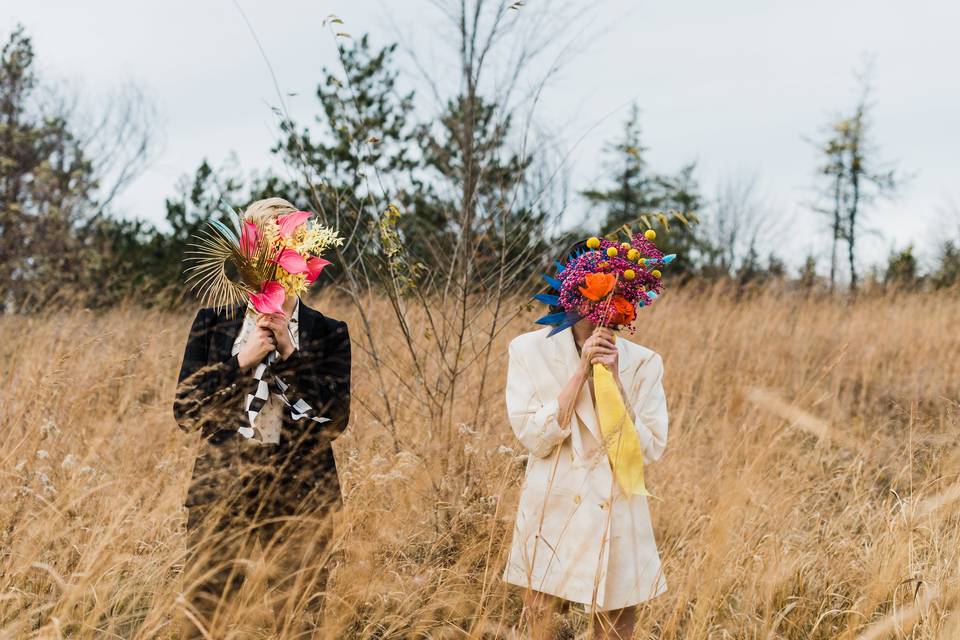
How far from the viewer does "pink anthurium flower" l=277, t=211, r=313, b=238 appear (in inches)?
93.9

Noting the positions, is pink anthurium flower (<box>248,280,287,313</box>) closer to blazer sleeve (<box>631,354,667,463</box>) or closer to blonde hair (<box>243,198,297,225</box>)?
blonde hair (<box>243,198,297,225</box>)

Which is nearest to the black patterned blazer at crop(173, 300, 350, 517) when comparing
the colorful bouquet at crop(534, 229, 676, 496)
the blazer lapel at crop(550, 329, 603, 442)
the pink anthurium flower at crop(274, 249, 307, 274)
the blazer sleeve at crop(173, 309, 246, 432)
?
the blazer sleeve at crop(173, 309, 246, 432)

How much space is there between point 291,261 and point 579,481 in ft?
3.84

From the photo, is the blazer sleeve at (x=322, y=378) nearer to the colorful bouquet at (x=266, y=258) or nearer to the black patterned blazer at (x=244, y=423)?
the black patterned blazer at (x=244, y=423)

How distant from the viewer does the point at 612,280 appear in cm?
233

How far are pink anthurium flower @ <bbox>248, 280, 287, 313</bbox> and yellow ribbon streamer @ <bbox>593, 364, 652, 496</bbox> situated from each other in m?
1.01

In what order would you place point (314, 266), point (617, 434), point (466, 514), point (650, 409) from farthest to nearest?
point (466, 514) → point (650, 409) → point (314, 266) → point (617, 434)

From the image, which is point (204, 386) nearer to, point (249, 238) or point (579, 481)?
point (249, 238)

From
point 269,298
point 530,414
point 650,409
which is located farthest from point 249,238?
point 650,409

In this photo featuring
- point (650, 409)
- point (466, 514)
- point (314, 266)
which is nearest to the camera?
point (314, 266)

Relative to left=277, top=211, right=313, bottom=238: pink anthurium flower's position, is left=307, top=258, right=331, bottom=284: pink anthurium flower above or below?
below

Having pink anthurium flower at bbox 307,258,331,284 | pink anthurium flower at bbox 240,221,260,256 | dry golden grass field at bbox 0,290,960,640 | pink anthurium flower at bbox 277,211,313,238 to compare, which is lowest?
dry golden grass field at bbox 0,290,960,640

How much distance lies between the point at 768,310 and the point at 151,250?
856 centimetres

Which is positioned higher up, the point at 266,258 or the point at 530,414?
the point at 266,258
